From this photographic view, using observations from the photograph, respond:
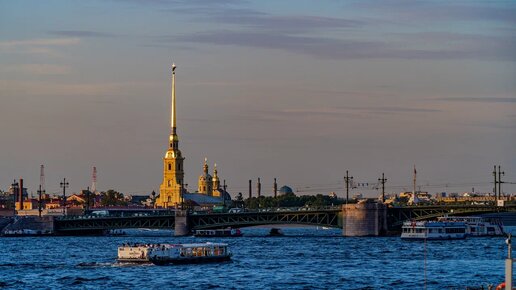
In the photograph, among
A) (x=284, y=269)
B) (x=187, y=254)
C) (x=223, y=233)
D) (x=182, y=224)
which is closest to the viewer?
(x=284, y=269)

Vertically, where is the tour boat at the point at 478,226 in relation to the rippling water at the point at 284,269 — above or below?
above

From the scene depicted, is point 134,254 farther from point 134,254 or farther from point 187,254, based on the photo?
point 187,254

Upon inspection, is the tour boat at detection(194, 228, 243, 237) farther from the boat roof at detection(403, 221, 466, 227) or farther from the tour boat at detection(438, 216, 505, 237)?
the boat roof at detection(403, 221, 466, 227)

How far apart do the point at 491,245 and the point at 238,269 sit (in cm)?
4716

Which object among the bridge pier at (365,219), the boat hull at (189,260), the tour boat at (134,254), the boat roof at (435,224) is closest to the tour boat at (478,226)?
the boat roof at (435,224)

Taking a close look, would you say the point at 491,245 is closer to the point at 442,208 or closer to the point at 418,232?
the point at 418,232

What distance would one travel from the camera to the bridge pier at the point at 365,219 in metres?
165

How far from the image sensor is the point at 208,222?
181 m

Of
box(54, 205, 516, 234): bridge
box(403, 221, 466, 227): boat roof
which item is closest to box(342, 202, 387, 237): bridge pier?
box(54, 205, 516, 234): bridge

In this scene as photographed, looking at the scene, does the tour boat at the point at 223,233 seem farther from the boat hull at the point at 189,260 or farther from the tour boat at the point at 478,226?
Result: the boat hull at the point at 189,260

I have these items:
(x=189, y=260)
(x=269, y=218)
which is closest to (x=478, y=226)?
(x=269, y=218)

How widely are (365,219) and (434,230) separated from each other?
11345mm

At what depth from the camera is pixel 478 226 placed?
173 metres

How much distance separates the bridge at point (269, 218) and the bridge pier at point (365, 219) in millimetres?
588
